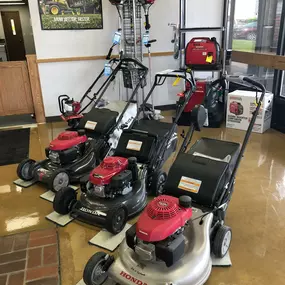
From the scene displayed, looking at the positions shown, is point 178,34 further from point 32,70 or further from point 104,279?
point 104,279

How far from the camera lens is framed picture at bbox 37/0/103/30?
4452mm

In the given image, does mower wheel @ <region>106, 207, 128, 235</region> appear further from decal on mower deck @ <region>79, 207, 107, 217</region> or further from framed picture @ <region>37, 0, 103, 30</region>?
framed picture @ <region>37, 0, 103, 30</region>

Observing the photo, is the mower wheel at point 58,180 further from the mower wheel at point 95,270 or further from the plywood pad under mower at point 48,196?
the mower wheel at point 95,270

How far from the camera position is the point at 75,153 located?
2910 mm

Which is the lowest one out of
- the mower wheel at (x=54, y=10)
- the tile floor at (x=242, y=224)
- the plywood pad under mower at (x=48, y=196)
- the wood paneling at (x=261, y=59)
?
the tile floor at (x=242, y=224)

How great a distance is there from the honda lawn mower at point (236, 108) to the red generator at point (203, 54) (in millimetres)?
558

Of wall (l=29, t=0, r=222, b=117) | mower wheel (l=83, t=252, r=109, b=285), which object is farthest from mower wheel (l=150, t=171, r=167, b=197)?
wall (l=29, t=0, r=222, b=117)

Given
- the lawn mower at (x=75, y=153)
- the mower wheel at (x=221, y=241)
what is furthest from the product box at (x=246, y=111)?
the mower wheel at (x=221, y=241)

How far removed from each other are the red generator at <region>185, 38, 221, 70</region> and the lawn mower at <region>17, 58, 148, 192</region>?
1.42 metres

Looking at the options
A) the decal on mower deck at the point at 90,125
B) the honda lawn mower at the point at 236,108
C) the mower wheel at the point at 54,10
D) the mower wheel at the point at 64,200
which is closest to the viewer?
the mower wheel at the point at 64,200

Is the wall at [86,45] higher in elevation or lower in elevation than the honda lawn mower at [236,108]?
higher

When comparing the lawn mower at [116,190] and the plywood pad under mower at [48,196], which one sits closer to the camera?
the lawn mower at [116,190]

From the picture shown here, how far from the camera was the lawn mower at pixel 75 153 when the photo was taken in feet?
9.19

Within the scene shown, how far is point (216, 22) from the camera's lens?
17.2 ft
